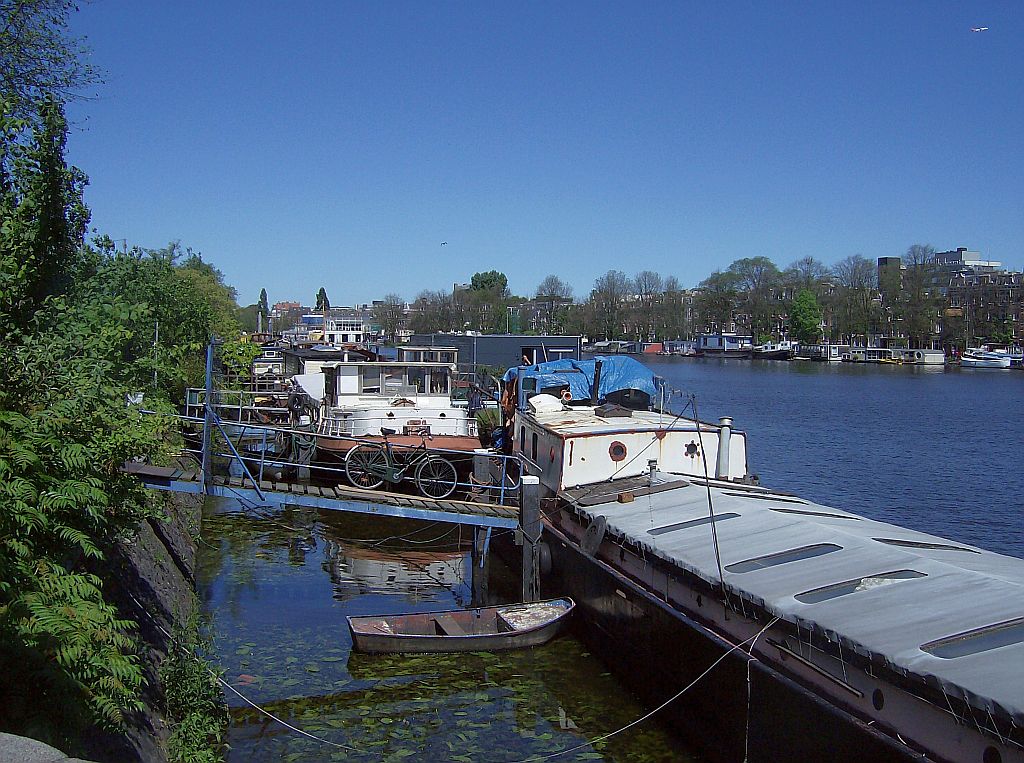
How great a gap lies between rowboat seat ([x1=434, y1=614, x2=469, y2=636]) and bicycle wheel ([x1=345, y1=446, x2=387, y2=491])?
537 centimetres

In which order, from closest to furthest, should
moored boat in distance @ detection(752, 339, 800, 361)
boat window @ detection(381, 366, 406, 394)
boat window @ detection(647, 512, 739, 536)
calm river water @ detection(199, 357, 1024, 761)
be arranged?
calm river water @ detection(199, 357, 1024, 761)
boat window @ detection(647, 512, 739, 536)
boat window @ detection(381, 366, 406, 394)
moored boat in distance @ detection(752, 339, 800, 361)

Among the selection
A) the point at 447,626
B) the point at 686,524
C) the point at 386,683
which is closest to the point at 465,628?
the point at 447,626

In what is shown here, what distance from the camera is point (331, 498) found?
1800 cm

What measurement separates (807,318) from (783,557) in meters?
144

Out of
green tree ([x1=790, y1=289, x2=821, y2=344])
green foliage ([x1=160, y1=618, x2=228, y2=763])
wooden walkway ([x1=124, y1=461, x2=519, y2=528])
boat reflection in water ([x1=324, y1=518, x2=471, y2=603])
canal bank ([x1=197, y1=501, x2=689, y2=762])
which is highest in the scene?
green tree ([x1=790, y1=289, x2=821, y2=344])

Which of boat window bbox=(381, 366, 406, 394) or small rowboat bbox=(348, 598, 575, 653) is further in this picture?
boat window bbox=(381, 366, 406, 394)

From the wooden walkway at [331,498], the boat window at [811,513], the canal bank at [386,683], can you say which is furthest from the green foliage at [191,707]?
the boat window at [811,513]

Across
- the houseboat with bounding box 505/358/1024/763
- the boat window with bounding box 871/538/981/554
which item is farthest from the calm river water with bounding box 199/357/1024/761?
the boat window with bounding box 871/538/981/554

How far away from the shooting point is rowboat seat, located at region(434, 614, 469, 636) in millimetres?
16469

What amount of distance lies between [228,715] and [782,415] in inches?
2056

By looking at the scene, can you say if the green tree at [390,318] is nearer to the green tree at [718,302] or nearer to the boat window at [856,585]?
the green tree at [718,302]

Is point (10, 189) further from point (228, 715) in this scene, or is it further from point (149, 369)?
point (228, 715)

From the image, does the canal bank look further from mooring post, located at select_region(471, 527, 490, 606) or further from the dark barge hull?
the dark barge hull

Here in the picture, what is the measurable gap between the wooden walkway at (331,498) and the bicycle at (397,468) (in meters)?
2.78
